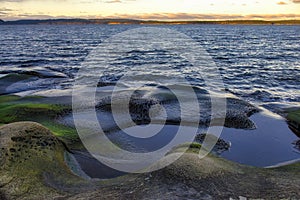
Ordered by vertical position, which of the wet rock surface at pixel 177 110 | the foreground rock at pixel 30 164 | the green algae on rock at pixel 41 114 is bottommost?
the wet rock surface at pixel 177 110

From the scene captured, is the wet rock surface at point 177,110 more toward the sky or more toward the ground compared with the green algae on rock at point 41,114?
more toward the ground

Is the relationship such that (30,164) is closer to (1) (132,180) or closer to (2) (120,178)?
(2) (120,178)

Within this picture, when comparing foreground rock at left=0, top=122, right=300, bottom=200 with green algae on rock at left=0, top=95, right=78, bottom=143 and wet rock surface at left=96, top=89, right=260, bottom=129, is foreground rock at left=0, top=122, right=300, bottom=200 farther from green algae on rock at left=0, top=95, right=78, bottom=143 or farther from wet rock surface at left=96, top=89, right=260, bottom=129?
wet rock surface at left=96, top=89, right=260, bottom=129

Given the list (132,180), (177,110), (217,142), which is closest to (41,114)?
(177,110)

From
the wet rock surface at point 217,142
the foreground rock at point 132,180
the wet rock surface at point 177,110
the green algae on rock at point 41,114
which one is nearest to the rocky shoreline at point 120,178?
the foreground rock at point 132,180

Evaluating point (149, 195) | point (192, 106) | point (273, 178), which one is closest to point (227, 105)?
point (192, 106)

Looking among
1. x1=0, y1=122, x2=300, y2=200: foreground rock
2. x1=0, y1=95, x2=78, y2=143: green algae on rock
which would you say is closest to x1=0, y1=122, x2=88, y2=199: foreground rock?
x1=0, y1=122, x2=300, y2=200: foreground rock

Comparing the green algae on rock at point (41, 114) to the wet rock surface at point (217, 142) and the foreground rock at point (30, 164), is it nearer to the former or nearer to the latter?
the foreground rock at point (30, 164)

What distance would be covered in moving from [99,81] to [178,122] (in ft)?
42.1

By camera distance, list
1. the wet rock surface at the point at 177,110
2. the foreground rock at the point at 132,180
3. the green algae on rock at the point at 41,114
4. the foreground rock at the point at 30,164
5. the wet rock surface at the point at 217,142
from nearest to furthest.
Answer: the foreground rock at the point at 132,180
the foreground rock at the point at 30,164
the wet rock surface at the point at 217,142
the green algae on rock at the point at 41,114
the wet rock surface at the point at 177,110

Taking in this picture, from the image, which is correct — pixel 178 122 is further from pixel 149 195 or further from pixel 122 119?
pixel 149 195

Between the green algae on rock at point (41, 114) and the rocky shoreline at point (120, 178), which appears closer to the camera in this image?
the rocky shoreline at point (120, 178)

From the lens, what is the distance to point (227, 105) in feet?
54.7

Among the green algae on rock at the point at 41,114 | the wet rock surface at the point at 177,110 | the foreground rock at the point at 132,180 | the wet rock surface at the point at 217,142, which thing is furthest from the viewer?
the wet rock surface at the point at 177,110
